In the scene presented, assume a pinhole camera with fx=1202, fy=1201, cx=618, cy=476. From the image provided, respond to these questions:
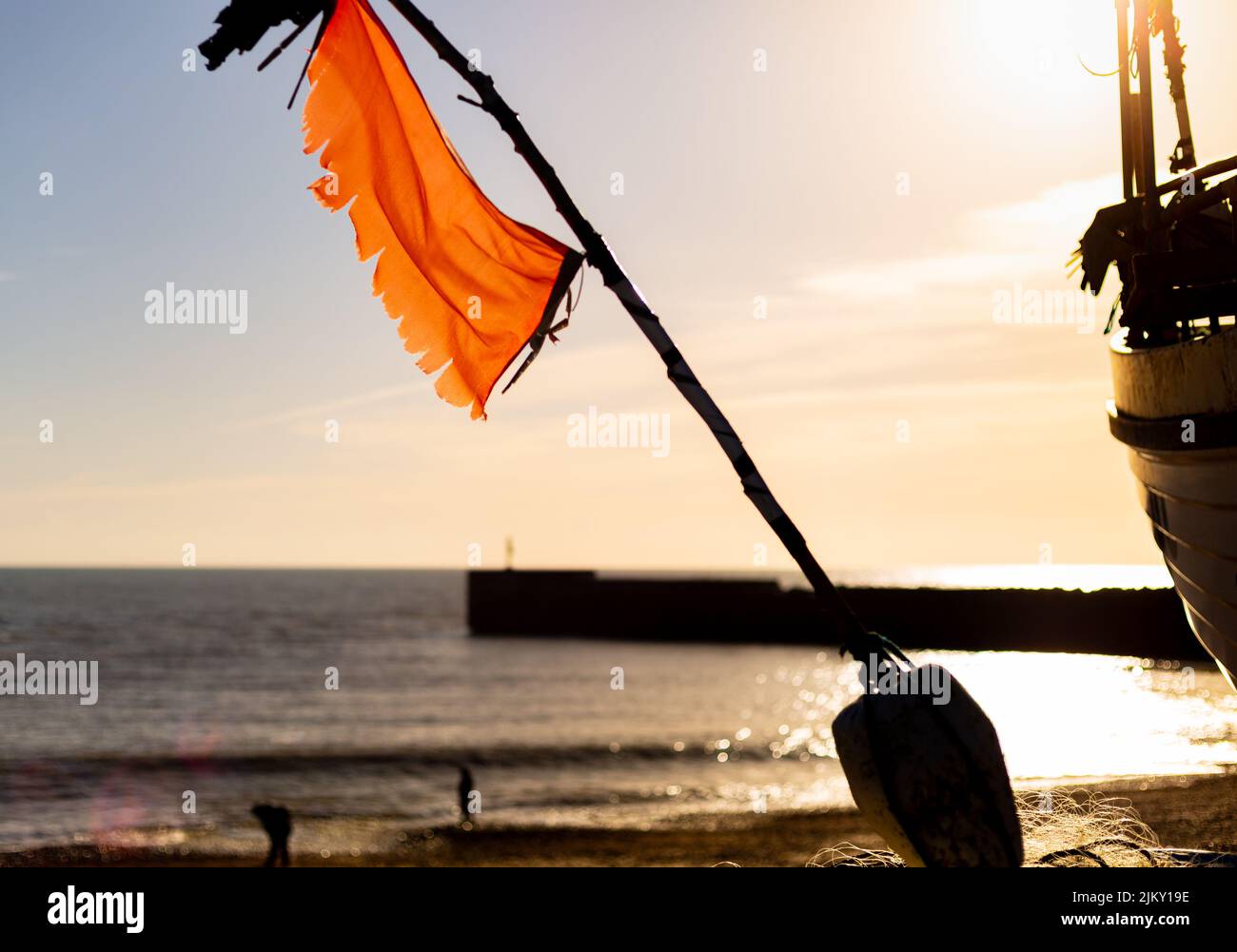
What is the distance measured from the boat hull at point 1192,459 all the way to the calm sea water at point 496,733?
19.3 meters

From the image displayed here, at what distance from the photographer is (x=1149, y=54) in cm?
1028

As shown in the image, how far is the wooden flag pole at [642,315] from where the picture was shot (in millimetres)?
5820

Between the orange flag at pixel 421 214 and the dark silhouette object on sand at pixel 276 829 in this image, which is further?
the dark silhouette object on sand at pixel 276 829

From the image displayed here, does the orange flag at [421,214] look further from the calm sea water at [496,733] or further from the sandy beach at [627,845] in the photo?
the calm sea water at [496,733]

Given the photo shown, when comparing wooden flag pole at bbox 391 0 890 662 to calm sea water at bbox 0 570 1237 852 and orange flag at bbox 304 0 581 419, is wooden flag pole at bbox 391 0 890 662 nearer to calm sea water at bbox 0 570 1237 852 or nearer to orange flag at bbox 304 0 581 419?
orange flag at bbox 304 0 581 419

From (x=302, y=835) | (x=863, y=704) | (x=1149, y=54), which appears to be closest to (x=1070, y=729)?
(x=302, y=835)

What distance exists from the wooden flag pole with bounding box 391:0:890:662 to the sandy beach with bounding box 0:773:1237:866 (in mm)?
17926

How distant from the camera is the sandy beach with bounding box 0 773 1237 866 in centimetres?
2388

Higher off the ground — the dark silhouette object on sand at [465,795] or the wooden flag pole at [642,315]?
the wooden flag pole at [642,315]

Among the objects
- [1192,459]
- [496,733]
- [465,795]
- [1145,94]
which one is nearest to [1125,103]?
[1145,94]

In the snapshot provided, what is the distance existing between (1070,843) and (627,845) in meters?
20.7

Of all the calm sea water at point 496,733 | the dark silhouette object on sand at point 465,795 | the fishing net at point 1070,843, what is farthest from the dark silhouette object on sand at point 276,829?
the fishing net at point 1070,843

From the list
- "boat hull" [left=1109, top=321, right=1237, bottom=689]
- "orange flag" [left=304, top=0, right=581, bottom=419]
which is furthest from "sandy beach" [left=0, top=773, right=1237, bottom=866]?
"orange flag" [left=304, top=0, right=581, bottom=419]
